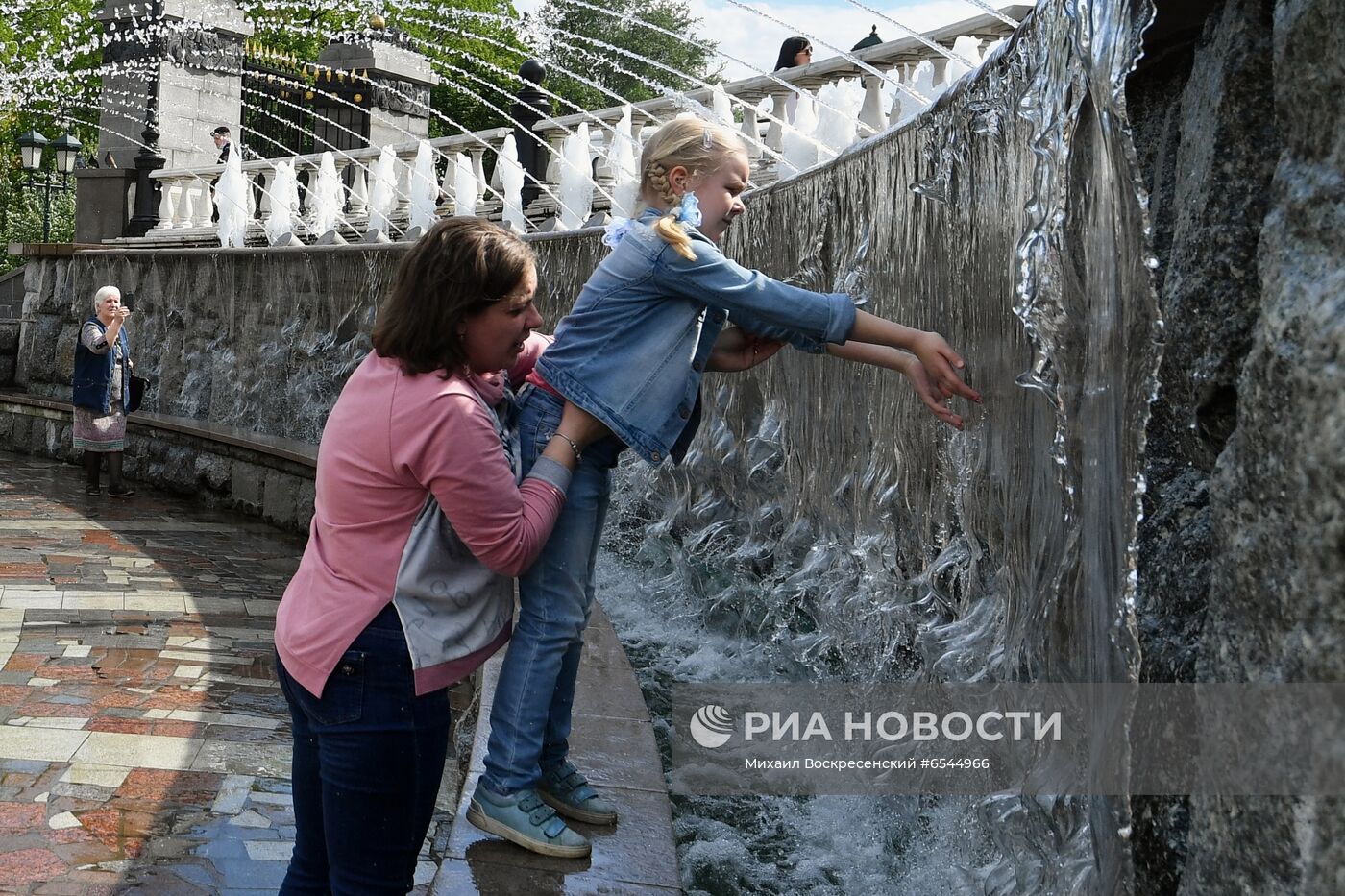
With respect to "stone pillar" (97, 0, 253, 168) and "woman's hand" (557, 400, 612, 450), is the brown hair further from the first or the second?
"stone pillar" (97, 0, 253, 168)

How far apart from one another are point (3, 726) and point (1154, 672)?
4.11 meters

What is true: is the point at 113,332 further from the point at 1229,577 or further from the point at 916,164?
the point at 1229,577

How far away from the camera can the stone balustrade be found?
885 cm

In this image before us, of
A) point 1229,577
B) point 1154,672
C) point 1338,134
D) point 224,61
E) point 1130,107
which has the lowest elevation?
point 1154,672

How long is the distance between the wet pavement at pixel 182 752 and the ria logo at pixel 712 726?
23 cm

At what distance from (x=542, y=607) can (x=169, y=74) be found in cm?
1929

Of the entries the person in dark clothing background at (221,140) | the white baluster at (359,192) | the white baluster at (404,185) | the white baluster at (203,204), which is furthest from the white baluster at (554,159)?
the person in dark clothing background at (221,140)

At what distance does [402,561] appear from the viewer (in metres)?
Result: 2.34

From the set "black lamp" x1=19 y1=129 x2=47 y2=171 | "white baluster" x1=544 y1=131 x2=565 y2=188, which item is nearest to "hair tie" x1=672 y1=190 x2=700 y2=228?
"white baluster" x1=544 y1=131 x2=565 y2=188

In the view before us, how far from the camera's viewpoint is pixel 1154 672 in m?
2.20

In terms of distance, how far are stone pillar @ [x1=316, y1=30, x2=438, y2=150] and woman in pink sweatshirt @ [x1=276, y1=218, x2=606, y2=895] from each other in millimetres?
19748

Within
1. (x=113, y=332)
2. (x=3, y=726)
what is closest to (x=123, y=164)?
(x=113, y=332)

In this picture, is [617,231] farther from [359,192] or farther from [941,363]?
[359,192]

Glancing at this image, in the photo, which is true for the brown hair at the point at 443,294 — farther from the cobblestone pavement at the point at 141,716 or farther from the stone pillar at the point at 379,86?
the stone pillar at the point at 379,86
